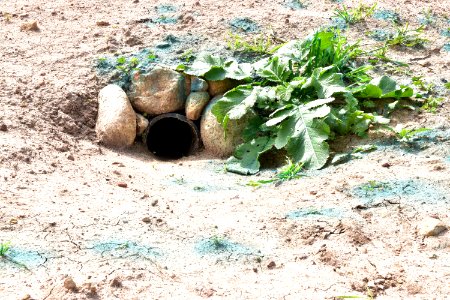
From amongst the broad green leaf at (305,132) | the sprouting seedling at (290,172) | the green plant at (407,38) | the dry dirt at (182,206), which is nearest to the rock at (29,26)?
the dry dirt at (182,206)

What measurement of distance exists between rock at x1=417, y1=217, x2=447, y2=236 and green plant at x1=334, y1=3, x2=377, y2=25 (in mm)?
3452

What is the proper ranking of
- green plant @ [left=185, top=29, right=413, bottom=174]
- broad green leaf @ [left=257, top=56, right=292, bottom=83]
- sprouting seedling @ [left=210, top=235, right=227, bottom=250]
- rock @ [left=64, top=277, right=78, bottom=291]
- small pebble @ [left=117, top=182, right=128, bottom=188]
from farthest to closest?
1. broad green leaf @ [left=257, top=56, right=292, bottom=83]
2. green plant @ [left=185, top=29, right=413, bottom=174]
3. small pebble @ [left=117, top=182, right=128, bottom=188]
4. sprouting seedling @ [left=210, top=235, right=227, bottom=250]
5. rock @ [left=64, top=277, right=78, bottom=291]

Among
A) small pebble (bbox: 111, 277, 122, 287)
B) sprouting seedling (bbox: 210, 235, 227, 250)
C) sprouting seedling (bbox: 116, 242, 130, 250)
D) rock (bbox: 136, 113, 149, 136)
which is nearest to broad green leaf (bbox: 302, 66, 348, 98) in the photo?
rock (bbox: 136, 113, 149, 136)

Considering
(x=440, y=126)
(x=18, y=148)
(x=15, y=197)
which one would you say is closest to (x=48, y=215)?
(x=15, y=197)

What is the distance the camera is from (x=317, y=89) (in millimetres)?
5570

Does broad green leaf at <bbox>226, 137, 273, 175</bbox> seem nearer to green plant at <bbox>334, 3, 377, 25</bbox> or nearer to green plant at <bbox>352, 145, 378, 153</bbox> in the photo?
green plant at <bbox>352, 145, 378, 153</bbox>

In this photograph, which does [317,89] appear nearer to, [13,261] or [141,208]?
[141,208]

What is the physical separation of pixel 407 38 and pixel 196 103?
7.15 feet

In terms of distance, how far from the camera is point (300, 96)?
5.67 meters

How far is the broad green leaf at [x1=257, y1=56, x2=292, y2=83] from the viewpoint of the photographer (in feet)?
19.1

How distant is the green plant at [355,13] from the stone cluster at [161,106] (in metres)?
1.52

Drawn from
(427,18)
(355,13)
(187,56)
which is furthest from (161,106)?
(427,18)

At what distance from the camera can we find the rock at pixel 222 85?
6.18 meters

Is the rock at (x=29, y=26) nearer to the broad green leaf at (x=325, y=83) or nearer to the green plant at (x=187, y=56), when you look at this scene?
the green plant at (x=187, y=56)
